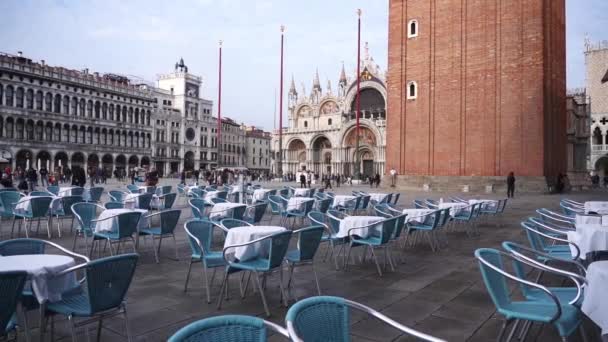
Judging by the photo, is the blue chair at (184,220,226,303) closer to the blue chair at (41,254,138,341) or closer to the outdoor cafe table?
the blue chair at (41,254,138,341)

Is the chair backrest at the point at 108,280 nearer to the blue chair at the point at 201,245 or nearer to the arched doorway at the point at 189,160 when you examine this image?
the blue chair at the point at 201,245

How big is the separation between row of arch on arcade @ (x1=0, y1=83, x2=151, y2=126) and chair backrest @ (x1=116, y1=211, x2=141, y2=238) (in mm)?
53894

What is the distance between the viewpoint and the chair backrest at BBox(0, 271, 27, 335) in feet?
9.34

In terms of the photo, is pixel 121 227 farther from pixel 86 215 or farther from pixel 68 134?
pixel 68 134

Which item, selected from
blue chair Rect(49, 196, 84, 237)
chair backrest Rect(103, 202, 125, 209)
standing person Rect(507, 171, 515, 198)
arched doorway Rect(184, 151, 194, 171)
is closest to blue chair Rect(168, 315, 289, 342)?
chair backrest Rect(103, 202, 125, 209)

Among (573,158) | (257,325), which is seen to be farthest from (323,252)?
(573,158)

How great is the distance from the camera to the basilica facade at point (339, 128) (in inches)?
2303

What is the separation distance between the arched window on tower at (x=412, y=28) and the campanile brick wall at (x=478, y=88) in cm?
26

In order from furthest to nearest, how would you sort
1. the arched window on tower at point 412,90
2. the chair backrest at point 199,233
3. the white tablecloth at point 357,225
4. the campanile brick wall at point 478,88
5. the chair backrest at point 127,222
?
the arched window on tower at point 412,90 < the campanile brick wall at point 478,88 < the white tablecloth at point 357,225 < the chair backrest at point 127,222 < the chair backrest at point 199,233

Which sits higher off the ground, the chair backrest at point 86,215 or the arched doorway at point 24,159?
the arched doorway at point 24,159

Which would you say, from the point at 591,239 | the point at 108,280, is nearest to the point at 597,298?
the point at 591,239

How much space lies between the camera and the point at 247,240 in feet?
17.5

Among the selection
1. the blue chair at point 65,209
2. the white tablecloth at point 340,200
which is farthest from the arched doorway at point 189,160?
the blue chair at point 65,209

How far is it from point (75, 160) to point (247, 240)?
6163cm
